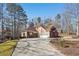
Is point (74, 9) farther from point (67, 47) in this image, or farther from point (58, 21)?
point (67, 47)

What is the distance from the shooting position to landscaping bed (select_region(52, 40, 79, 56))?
2482 millimetres

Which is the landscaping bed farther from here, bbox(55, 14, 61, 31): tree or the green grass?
the green grass

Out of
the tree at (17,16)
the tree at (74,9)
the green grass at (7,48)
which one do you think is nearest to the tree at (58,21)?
the tree at (74,9)

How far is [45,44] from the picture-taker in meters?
2.53

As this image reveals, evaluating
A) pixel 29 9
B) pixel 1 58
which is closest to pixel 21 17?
pixel 29 9

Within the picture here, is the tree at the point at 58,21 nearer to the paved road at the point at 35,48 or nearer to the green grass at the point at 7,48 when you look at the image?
the paved road at the point at 35,48

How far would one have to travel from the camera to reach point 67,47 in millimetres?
2502

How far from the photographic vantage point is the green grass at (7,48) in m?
2.49

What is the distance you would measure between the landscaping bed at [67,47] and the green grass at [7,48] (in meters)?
0.40

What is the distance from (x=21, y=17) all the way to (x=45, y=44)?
35 cm

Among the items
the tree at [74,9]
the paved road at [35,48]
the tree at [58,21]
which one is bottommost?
the paved road at [35,48]

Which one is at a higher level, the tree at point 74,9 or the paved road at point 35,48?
the tree at point 74,9

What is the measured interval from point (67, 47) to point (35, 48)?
0.30 meters

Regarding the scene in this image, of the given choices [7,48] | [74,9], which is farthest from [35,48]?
[74,9]
